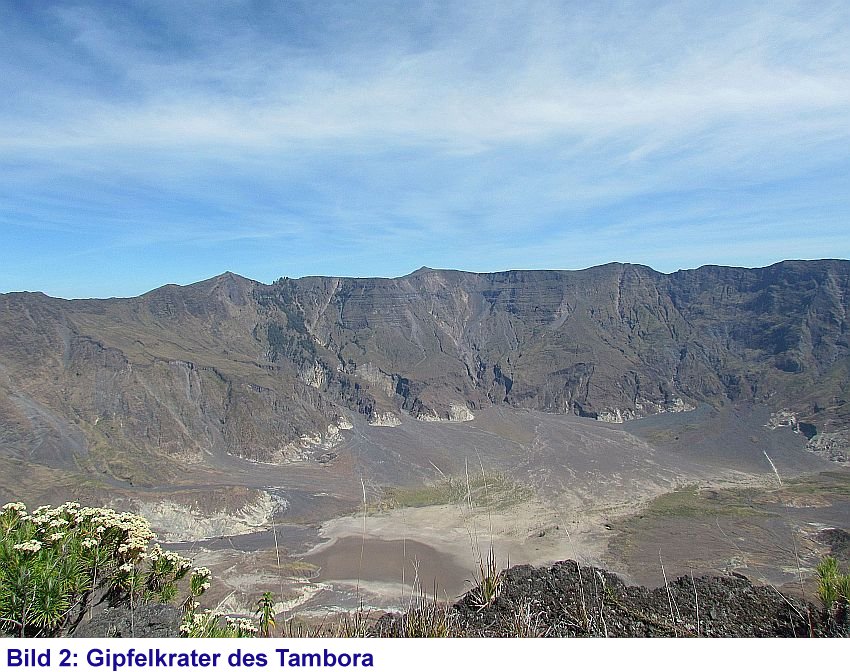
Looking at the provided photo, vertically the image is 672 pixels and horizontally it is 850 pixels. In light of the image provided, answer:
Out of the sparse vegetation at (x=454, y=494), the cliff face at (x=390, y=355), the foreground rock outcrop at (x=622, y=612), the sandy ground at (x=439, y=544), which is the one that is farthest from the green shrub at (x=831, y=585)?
the cliff face at (x=390, y=355)

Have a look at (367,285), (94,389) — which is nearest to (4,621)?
(94,389)

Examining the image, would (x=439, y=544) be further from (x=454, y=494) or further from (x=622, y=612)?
(x=622, y=612)

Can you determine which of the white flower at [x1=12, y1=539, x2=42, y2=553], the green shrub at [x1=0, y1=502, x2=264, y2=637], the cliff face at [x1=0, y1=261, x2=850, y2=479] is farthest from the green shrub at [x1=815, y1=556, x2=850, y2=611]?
the cliff face at [x1=0, y1=261, x2=850, y2=479]

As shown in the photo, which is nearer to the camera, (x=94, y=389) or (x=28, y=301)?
(x=94, y=389)

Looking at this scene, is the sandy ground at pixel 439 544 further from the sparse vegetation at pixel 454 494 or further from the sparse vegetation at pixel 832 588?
the sparse vegetation at pixel 832 588

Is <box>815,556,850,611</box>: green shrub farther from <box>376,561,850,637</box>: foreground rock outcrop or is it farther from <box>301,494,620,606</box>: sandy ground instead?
<box>301,494,620,606</box>: sandy ground

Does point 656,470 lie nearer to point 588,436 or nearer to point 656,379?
point 588,436

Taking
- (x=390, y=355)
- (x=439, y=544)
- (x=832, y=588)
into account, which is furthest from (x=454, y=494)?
(x=390, y=355)

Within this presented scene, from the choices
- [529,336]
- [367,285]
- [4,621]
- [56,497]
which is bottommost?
[56,497]
